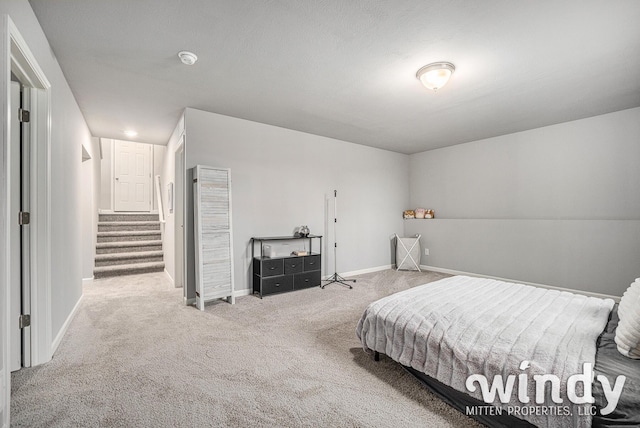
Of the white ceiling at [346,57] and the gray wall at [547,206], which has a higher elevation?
the white ceiling at [346,57]

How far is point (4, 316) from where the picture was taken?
4.72ft

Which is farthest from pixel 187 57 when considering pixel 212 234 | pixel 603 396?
pixel 603 396

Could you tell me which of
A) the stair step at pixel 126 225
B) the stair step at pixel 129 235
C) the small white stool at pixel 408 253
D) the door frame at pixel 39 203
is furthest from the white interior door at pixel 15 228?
the small white stool at pixel 408 253

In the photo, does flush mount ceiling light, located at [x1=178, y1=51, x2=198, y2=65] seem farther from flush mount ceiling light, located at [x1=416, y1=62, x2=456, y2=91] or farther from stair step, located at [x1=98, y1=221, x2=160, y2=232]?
stair step, located at [x1=98, y1=221, x2=160, y2=232]

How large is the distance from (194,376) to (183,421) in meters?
0.47

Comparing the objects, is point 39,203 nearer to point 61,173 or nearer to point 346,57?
point 61,173

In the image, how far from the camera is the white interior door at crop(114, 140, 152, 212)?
721 cm

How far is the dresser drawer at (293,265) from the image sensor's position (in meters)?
4.21

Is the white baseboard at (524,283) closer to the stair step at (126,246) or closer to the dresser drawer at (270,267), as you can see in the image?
the dresser drawer at (270,267)

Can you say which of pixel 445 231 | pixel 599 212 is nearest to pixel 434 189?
pixel 445 231

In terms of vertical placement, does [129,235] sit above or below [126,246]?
above

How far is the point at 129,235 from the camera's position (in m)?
6.18

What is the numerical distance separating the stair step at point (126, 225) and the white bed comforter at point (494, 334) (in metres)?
6.15

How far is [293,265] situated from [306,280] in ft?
1.13
